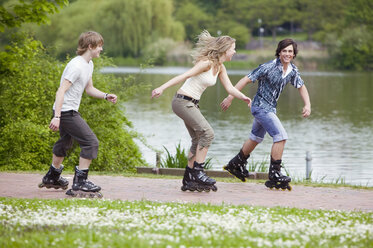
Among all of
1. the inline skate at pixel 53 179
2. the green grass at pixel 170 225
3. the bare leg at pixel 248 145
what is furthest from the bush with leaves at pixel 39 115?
the green grass at pixel 170 225

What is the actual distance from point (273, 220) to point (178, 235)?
1131 millimetres

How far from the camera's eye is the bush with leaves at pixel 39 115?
1222 centimetres

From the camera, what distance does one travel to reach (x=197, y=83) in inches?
337

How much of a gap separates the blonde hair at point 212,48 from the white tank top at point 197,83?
0.49 feet

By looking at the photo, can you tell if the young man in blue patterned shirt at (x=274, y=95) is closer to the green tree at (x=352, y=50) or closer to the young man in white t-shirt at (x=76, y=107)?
the young man in white t-shirt at (x=76, y=107)

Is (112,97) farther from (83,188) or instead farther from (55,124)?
(83,188)

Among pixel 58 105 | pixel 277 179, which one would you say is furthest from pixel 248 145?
pixel 58 105

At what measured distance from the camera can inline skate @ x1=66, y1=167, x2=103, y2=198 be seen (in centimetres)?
815

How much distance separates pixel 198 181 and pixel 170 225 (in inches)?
93.4

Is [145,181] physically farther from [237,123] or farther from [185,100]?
[237,123]

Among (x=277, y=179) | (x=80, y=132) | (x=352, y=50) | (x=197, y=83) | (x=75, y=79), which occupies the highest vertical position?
(x=352, y=50)

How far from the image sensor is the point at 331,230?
6105mm

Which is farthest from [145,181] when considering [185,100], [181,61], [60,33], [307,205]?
[181,61]

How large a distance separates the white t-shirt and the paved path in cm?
110
